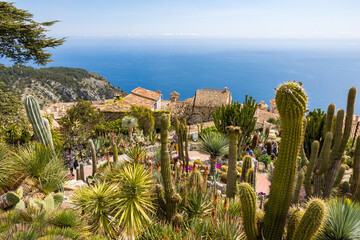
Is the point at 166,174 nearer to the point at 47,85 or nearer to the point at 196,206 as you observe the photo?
the point at 196,206

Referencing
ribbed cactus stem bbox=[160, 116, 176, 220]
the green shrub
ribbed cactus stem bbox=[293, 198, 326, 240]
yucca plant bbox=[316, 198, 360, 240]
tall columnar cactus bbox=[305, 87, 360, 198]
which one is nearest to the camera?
ribbed cactus stem bbox=[293, 198, 326, 240]

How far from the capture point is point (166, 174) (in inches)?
223

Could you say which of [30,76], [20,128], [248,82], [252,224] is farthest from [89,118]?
[248,82]

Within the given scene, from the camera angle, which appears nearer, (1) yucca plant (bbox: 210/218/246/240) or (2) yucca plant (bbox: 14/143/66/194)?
(1) yucca plant (bbox: 210/218/246/240)

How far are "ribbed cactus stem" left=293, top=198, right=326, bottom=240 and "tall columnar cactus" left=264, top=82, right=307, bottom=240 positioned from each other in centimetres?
Answer: 57

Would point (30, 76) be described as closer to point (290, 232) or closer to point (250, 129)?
point (250, 129)

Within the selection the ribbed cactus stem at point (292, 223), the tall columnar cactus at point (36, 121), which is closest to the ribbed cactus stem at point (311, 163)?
the ribbed cactus stem at point (292, 223)

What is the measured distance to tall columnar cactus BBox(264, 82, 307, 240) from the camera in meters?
4.07

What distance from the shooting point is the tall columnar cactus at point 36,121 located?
22.6 ft

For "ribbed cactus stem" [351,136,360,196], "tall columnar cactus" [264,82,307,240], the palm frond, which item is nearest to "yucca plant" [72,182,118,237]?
"tall columnar cactus" [264,82,307,240]

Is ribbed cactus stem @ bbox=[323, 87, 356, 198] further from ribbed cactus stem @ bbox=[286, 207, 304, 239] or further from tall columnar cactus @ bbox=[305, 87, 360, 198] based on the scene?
ribbed cactus stem @ bbox=[286, 207, 304, 239]

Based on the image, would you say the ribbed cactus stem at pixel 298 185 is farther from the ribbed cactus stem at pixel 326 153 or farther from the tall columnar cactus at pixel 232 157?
the tall columnar cactus at pixel 232 157

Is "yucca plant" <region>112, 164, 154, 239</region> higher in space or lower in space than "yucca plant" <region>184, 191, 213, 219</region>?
higher

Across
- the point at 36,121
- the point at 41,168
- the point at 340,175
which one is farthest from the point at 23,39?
the point at 340,175
